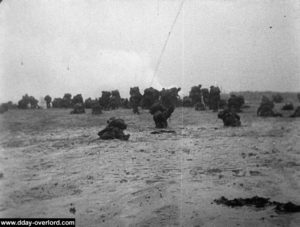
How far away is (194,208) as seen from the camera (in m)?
6.59

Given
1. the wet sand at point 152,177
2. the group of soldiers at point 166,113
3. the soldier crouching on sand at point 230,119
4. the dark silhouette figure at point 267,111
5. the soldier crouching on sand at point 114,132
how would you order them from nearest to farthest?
the wet sand at point 152,177 → the soldier crouching on sand at point 114,132 → the group of soldiers at point 166,113 → the soldier crouching on sand at point 230,119 → the dark silhouette figure at point 267,111

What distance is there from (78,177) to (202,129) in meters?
8.35

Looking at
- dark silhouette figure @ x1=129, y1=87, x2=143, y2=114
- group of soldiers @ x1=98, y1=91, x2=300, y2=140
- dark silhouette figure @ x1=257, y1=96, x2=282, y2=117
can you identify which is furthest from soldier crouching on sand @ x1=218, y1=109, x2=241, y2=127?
dark silhouette figure @ x1=129, y1=87, x2=143, y2=114

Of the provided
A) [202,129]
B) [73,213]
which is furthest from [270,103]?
[73,213]

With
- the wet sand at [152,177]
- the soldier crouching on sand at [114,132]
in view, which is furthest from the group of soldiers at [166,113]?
the wet sand at [152,177]

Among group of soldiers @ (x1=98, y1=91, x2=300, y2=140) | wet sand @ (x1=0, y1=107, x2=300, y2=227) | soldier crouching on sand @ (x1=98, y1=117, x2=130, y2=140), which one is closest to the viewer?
wet sand @ (x1=0, y1=107, x2=300, y2=227)

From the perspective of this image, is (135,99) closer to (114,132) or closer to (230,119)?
(230,119)

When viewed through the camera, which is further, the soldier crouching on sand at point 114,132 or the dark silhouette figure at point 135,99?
the dark silhouette figure at point 135,99

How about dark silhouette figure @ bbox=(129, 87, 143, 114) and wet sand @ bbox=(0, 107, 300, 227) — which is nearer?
wet sand @ bbox=(0, 107, 300, 227)

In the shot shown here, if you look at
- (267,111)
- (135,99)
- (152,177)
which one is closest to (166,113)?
(267,111)

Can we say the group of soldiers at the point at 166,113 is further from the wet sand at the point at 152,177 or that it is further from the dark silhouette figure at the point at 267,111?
the wet sand at the point at 152,177

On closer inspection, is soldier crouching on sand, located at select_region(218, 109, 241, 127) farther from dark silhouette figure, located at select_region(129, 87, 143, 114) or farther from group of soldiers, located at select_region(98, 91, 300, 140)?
dark silhouette figure, located at select_region(129, 87, 143, 114)

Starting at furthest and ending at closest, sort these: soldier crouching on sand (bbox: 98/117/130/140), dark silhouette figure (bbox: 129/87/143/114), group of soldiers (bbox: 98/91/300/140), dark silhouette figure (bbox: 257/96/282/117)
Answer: dark silhouette figure (bbox: 129/87/143/114), dark silhouette figure (bbox: 257/96/282/117), group of soldiers (bbox: 98/91/300/140), soldier crouching on sand (bbox: 98/117/130/140)

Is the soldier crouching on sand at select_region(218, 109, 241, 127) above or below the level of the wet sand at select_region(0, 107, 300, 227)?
above
